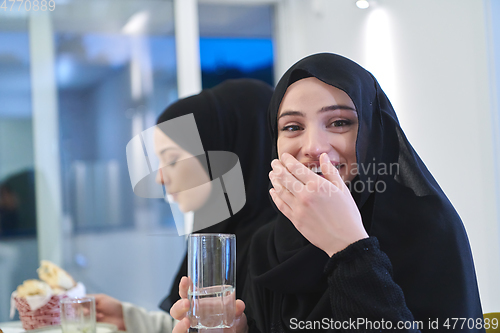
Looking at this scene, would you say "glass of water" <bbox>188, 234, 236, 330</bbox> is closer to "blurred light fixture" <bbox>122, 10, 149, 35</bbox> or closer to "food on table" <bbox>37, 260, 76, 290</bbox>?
"food on table" <bbox>37, 260, 76, 290</bbox>

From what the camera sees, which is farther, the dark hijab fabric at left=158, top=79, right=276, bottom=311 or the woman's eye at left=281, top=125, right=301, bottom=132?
the dark hijab fabric at left=158, top=79, right=276, bottom=311

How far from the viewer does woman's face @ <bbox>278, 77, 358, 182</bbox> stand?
91 cm

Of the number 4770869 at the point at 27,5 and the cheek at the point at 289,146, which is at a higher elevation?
the number 4770869 at the point at 27,5

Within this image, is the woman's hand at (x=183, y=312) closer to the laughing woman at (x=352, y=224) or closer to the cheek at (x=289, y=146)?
the laughing woman at (x=352, y=224)

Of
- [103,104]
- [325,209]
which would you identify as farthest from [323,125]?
[103,104]

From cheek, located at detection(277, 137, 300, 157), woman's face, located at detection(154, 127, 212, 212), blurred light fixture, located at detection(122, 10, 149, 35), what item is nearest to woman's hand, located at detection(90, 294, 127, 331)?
woman's face, located at detection(154, 127, 212, 212)

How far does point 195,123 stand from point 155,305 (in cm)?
120

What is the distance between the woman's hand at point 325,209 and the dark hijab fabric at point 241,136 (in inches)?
20.9

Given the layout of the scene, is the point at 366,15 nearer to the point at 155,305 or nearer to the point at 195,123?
the point at 195,123

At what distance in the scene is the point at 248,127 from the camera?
145 centimetres

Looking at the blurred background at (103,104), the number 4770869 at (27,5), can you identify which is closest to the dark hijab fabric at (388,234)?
the blurred background at (103,104)

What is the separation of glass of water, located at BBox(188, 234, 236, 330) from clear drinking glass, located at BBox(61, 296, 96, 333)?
54cm

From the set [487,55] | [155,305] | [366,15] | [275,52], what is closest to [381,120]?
[487,55]

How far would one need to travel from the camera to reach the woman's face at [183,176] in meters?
1.39
